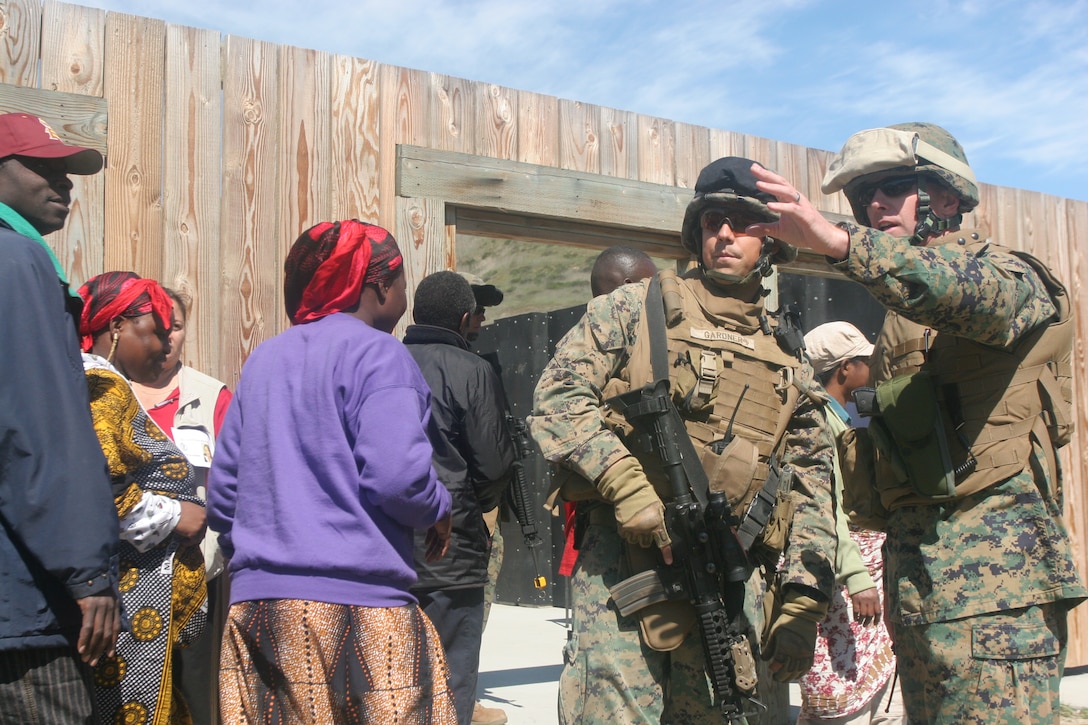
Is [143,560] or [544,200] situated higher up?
[544,200]

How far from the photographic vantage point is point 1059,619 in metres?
2.94

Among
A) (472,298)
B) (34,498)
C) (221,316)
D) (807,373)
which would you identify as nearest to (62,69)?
(221,316)

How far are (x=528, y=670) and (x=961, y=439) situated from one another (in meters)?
4.59

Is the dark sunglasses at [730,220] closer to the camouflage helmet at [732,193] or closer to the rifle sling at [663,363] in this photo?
the camouflage helmet at [732,193]

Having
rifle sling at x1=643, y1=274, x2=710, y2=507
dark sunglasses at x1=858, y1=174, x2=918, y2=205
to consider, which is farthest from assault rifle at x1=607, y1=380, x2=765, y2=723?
dark sunglasses at x1=858, y1=174, x2=918, y2=205

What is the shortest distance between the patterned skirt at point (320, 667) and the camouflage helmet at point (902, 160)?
204 centimetres

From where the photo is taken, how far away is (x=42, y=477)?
211 cm

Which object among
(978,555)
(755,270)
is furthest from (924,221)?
(978,555)

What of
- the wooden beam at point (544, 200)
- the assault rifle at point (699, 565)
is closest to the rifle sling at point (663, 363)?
the assault rifle at point (699, 565)

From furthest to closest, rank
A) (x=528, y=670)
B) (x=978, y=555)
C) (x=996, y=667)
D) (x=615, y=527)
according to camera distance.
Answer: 1. (x=528, y=670)
2. (x=615, y=527)
3. (x=978, y=555)
4. (x=996, y=667)

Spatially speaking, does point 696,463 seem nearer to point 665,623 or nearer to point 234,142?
point 665,623

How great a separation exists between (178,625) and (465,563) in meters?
1.38

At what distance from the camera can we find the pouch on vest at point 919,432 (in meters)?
Answer: 2.98

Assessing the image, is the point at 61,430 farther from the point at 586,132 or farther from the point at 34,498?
the point at 586,132
